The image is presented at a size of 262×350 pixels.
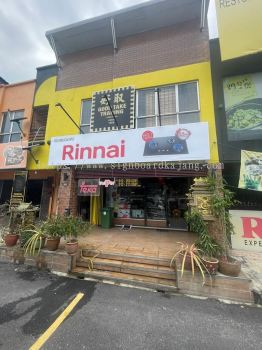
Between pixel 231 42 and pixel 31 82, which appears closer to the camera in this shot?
pixel 231 42

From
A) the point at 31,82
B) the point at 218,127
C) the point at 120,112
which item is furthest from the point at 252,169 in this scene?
the point at 31,82

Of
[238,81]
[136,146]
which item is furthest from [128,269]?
[238,81]

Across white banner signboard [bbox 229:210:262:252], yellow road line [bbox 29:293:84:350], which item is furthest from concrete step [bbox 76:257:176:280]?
white banner signboard [bbox 229:210:262:252]

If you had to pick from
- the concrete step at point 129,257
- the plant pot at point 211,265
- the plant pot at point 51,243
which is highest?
the plant pot at point 51,243

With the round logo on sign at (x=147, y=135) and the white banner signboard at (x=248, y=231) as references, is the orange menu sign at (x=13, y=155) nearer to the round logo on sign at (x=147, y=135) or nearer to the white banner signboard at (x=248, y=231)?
the round logo on sign at (x=147, y=135)

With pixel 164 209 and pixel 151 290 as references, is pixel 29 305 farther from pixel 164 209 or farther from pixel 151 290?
pixel 164 209

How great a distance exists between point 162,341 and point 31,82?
12.4 meters

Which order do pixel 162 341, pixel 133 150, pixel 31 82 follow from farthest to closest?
pixel 31 82 < pixel 133 150 < pixel 162 341

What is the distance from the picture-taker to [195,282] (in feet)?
13.8

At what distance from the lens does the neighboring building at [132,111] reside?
6785 millimetres

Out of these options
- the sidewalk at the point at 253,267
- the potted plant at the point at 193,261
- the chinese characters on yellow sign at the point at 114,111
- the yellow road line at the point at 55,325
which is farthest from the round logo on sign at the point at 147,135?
the yellow road line at the point at 55,325

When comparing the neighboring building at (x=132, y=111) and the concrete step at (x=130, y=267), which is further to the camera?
the neighboring building at (x=132, y=111)

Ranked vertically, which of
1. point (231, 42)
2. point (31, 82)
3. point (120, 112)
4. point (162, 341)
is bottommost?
point (162, 341)

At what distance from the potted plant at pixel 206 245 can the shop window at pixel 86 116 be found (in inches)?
249
